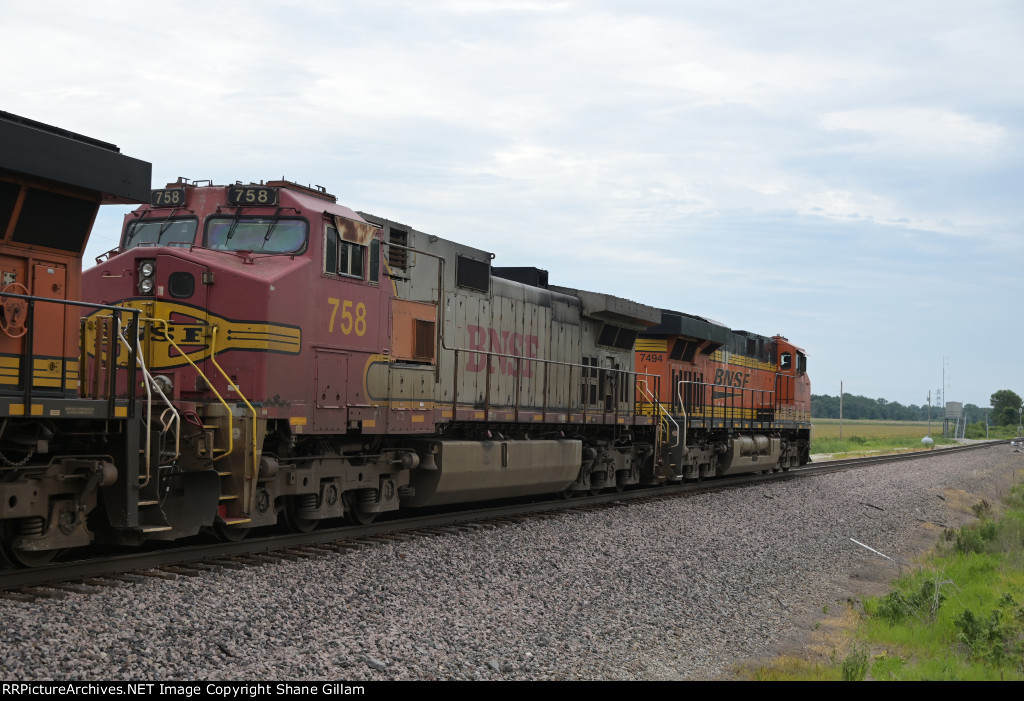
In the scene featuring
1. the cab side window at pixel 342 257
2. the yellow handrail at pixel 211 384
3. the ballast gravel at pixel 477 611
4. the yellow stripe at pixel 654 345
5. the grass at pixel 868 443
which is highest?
the cab side window at pixel 342 257

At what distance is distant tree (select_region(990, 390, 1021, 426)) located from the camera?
413 ft

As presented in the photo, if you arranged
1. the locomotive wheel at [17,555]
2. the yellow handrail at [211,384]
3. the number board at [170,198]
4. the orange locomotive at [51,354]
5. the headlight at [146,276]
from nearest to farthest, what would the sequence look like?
1. the orange locomotive at [51,354]
2. the locomotive wheel at [17,555]
3. the yellow handrail at [211,384]
4. the headlight at [146,276]
5. the number board at [170,198]

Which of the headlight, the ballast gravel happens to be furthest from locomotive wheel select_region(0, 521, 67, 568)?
the headlight

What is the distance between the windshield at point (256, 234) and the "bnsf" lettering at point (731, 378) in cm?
1454

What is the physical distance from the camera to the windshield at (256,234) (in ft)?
33.4

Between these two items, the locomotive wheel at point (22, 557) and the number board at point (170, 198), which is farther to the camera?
the number board at point (170, 198)

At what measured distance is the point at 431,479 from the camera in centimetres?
1211

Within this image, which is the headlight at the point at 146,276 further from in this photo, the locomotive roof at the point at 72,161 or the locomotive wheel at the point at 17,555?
the locomotive wheel at the point at 17,555

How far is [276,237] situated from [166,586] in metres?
4.15

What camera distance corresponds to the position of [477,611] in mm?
7590

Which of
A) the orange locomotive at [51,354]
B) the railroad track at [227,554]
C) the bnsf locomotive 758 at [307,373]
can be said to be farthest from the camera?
Result: the bnsf locomotive 758 at [307,373]

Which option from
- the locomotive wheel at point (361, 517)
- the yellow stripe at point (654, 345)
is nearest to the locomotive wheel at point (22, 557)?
the locomotive wheel at point (361, 517)

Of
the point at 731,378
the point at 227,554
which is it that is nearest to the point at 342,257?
the point at 227,554

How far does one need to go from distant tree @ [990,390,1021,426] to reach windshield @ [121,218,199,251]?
12974 cm
